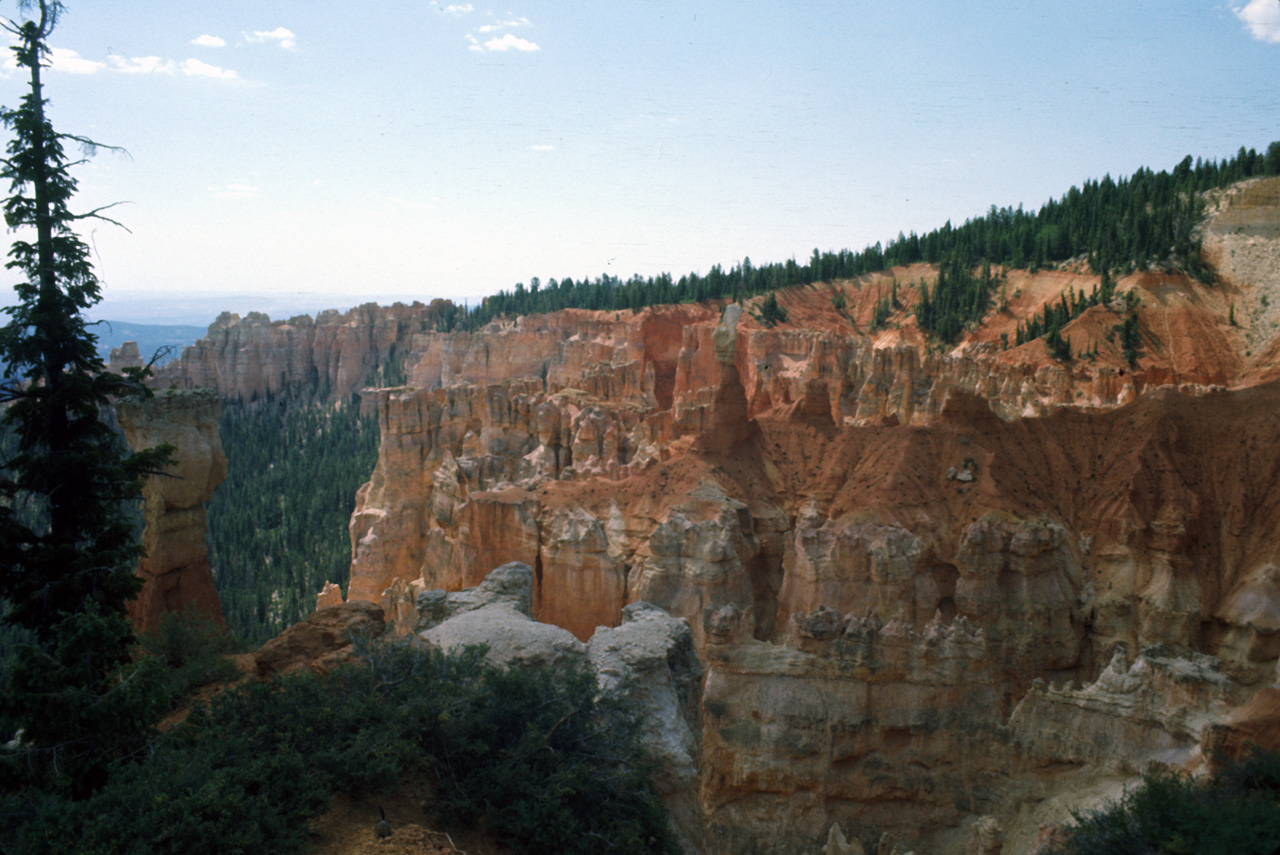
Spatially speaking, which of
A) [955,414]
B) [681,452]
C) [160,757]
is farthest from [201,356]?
[160,757]

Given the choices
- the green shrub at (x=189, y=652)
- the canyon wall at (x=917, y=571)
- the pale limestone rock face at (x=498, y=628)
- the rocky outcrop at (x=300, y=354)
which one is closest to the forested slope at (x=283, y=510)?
the rocky outcrop at (x=300, y=354)

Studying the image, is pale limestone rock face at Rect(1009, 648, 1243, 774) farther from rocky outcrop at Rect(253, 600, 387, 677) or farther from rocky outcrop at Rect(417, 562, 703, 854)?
rocky outcrop at Rect(253, 600, 387, 677)

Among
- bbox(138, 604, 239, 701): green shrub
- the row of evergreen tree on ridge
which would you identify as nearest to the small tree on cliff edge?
bbox(138, 604, 239, 701): green shrub

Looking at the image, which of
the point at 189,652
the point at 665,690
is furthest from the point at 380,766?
the point at 189,652

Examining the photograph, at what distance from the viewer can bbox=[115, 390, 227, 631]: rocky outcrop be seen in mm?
18641

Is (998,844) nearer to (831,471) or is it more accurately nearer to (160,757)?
(831,471)

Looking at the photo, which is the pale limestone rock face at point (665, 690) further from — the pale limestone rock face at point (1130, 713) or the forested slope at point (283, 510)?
the forested slope at point (283, 510)

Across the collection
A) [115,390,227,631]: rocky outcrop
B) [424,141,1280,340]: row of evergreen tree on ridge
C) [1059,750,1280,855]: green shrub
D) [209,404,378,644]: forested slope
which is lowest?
[209,404,378,644]: forested slope

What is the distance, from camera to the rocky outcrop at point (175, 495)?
734 inches

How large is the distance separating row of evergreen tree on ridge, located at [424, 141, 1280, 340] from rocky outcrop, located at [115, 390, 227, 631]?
6703cm

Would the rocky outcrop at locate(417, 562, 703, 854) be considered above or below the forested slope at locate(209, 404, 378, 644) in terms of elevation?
above

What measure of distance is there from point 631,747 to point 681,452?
2132 centimetres

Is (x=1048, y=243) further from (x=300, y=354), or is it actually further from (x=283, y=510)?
(x=300, y=354)

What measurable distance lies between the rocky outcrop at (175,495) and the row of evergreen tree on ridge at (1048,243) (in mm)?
67027
